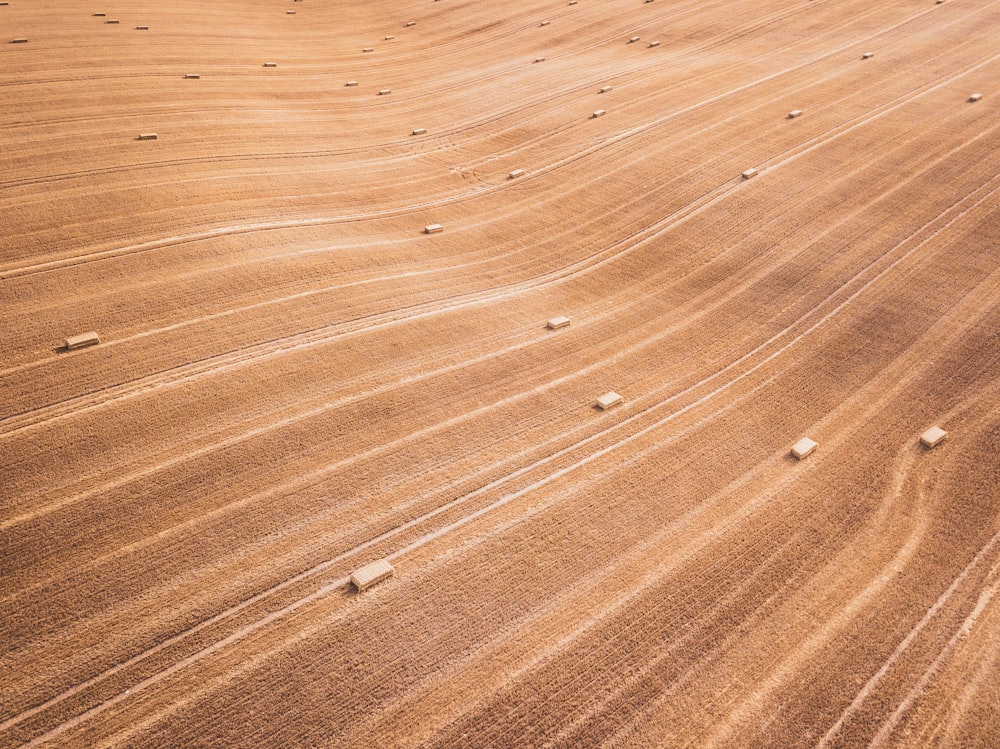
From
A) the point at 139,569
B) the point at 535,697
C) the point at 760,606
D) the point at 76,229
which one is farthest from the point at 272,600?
the point at 76,229

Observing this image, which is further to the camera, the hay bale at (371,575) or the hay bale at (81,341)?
the hay bale at (81,341)

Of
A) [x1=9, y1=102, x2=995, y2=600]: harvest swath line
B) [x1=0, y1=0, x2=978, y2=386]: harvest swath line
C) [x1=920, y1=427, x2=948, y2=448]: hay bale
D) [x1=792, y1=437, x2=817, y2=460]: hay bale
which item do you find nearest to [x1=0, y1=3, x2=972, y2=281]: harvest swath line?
[x1=0, y1=0, x2=978, y2=386]: harvest swath line

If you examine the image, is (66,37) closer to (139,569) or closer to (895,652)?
(139,569)

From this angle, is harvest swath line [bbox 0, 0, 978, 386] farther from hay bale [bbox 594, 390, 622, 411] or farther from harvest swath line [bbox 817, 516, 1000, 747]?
harvest swath line [bbox 817, 516, 1000, 747]

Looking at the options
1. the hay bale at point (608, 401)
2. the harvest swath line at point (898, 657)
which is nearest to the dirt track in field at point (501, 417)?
the harvest swath line at point (898, 657)

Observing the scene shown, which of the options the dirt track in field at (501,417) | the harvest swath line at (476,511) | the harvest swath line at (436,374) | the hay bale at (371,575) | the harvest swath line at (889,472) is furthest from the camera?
the harvest swath line at (436,374)

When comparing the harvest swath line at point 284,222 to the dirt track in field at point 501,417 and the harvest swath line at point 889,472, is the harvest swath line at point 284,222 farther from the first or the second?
the harvest swath line at point 889,472

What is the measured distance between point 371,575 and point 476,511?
4.50 feet

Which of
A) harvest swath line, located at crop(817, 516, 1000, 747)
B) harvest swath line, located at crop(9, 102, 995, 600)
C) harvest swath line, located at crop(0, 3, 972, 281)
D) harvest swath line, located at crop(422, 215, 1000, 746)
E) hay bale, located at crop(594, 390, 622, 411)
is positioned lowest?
harvest swath line, located at crop(817, 516, 1000, 747)

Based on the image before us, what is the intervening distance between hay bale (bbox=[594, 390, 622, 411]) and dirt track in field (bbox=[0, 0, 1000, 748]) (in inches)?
5.8

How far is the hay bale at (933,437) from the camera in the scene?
800cm

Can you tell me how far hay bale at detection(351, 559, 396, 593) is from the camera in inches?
260

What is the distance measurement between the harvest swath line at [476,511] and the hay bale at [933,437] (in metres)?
2.16

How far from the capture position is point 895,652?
6.10 metres
